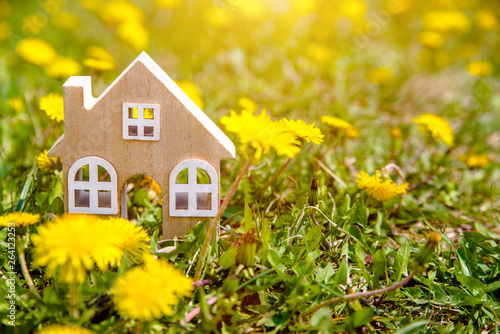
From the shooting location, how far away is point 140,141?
1.50 metres

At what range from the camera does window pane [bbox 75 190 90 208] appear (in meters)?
1.58

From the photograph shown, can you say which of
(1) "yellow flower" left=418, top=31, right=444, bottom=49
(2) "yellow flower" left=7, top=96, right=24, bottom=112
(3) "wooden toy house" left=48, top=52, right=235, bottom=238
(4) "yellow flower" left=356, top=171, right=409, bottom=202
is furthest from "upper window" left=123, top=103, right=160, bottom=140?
(1) "yellow flower" left=418, top=31, right=444, bottom=49

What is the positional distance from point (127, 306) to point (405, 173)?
2.10 meters

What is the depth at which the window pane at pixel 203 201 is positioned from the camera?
1615 millimetres

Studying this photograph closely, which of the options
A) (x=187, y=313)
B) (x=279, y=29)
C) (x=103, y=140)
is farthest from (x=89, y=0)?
(x=187, y=313)

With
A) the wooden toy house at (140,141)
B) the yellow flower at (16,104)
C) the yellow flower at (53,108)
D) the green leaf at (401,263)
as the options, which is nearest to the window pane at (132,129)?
the wooden toy house at (140,141)

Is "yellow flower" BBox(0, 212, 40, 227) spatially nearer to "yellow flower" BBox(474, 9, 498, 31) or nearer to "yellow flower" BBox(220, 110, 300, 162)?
"yellow flower" BBox(220, 110, 300, 162)

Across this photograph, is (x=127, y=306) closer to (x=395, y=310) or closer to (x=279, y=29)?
(x=395, y=310)

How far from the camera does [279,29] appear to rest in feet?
15.4

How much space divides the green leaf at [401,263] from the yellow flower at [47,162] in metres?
1.55

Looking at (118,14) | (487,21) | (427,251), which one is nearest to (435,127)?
(427,251)

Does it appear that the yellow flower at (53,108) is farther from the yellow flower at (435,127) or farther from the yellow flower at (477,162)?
the yellow flower at (477,162)

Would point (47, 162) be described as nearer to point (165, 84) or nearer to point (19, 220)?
point (19, 220)

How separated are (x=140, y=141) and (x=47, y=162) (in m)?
0.56
